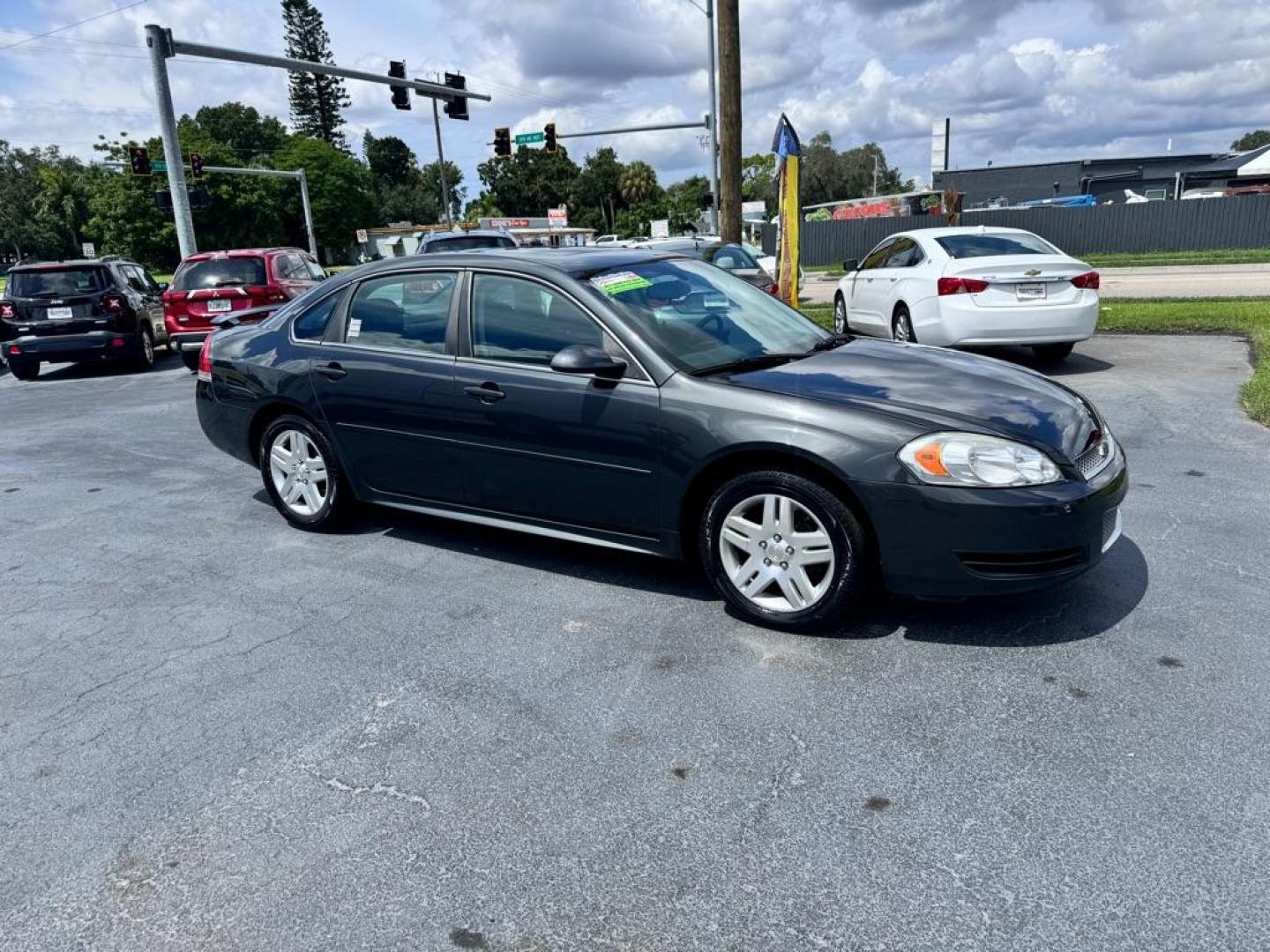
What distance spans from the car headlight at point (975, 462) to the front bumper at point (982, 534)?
1.6 inches

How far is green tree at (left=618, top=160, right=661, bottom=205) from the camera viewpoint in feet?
345

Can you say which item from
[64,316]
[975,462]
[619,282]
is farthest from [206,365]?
[64,316]

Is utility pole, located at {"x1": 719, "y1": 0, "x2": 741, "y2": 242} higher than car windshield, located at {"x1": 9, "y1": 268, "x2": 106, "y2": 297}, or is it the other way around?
utility pole, located at {"x1": 719, "y1": 0, "x2": 741, "y2": 242}

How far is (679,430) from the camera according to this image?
4055 millimetres

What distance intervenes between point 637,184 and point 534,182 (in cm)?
1110

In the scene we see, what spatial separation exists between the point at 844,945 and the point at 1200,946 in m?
0.81

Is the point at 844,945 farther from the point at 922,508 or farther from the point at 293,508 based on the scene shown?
the point at 293,508

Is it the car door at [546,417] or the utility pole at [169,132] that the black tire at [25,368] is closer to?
the utility pole at [169,132]

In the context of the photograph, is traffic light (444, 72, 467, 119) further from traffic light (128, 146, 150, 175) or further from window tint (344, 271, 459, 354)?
window tint (344, 271, 459, 354)

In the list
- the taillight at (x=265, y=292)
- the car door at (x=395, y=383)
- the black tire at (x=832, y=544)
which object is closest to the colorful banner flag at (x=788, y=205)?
the taillight at (x=265, y=292)

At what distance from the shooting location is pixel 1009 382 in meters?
4.30

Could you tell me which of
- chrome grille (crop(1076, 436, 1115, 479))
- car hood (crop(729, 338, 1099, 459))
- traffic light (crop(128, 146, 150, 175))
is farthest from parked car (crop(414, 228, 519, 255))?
traffic light (crop(128, 146, 150, 175))

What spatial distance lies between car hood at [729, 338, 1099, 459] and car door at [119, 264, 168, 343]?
509 inches

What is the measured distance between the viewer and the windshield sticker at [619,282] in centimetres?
454
